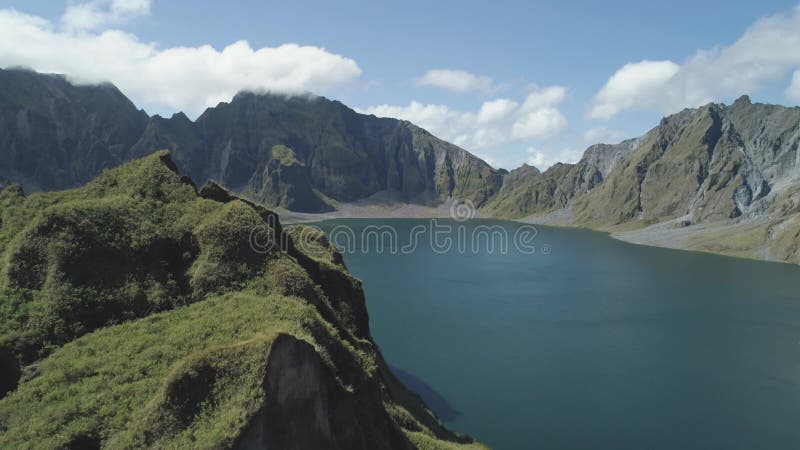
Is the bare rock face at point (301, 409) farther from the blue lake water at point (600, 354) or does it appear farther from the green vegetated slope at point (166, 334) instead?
the blue lake water at point (600, 354)

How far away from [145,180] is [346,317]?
847 inches

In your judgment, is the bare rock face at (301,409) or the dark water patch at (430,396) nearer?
the bare rock face at (301,409)

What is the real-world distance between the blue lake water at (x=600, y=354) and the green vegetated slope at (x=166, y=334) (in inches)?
929

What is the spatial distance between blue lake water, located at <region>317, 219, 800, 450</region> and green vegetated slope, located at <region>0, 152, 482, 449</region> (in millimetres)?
23600

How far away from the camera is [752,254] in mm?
188500

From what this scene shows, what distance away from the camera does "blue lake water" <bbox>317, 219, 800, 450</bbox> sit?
5738cm

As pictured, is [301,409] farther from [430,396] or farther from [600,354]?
[600,354]

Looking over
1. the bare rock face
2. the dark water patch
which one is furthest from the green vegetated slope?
the dark water patch

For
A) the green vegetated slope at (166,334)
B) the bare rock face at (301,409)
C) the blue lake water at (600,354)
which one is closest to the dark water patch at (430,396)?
the blue lake water at (600,354)

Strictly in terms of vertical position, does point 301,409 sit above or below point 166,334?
below

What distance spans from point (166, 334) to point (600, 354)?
236 feet

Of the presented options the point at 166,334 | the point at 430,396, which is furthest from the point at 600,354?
the point at 166,334

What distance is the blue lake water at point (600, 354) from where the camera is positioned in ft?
188

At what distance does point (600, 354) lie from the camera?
266 ft
